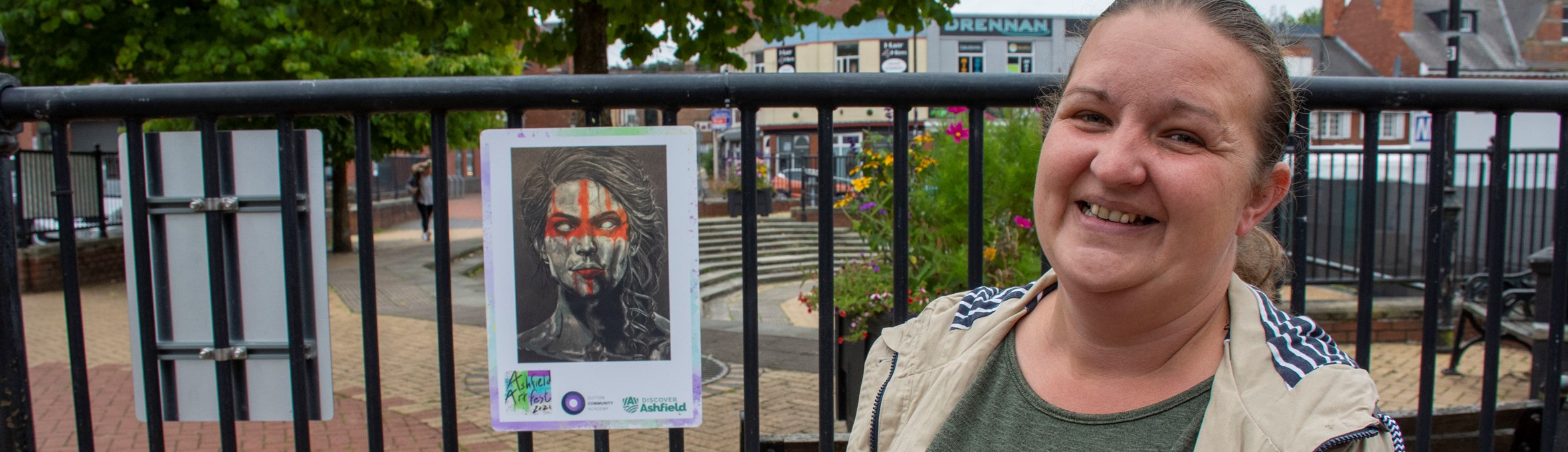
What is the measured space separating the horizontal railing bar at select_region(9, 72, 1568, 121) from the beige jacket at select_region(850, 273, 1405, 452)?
410 mm

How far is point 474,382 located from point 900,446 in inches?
217

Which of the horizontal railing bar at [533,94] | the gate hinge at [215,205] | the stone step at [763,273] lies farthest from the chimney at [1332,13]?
the gate hinge at [215,205]

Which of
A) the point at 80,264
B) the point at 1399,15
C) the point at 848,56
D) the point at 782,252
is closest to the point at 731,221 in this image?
the point at 782,252

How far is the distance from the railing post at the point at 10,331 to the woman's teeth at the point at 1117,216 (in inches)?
78.9

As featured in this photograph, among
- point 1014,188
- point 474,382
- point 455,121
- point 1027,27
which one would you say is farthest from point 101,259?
point 1027,27

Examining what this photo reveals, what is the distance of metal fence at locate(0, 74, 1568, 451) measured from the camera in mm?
1937

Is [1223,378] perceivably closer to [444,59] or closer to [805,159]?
[444,59]

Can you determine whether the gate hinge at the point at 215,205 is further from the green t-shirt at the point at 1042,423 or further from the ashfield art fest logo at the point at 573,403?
the green t-shirt at the point at 1042,423

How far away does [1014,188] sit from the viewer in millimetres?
4855

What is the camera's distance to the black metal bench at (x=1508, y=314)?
211 inches

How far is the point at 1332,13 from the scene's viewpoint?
160ft

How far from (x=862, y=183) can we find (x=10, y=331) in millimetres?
4199

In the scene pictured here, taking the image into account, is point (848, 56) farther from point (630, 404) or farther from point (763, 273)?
point (630, 404)

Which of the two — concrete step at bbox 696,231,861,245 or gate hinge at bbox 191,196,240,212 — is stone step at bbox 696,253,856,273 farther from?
gate hinge at bbox 191,196,240,212
